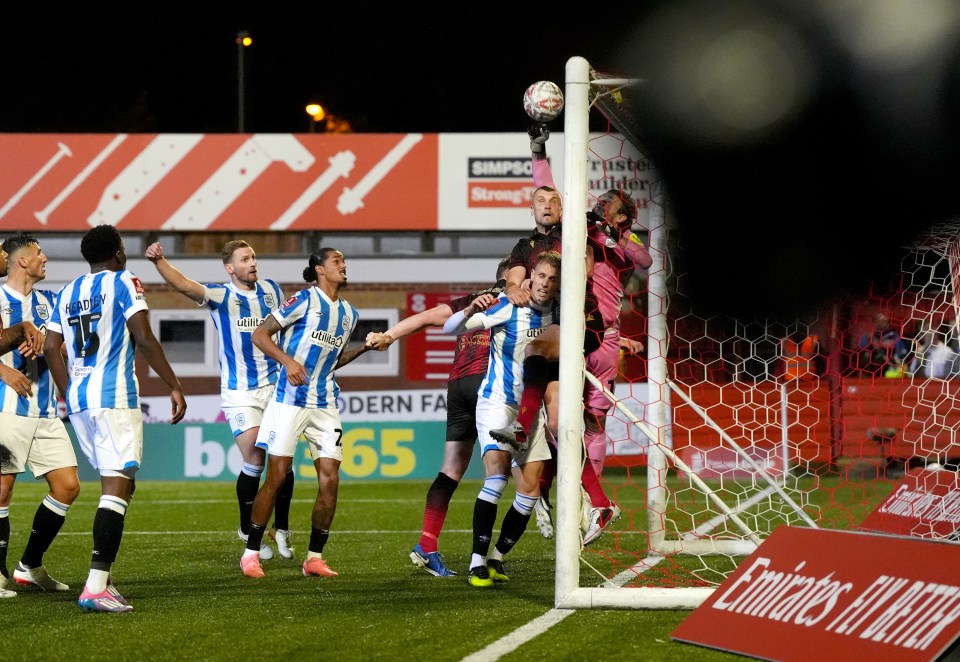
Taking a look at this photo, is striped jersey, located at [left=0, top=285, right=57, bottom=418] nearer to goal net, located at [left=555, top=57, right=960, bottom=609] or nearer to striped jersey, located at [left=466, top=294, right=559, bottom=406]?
striped jersey, located at [left=466, top=294, right=559, bottom=406]

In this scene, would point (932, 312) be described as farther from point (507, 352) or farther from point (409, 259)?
point (409, 259)

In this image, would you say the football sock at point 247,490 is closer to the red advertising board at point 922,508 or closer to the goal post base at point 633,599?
the goal post base at point 633,599

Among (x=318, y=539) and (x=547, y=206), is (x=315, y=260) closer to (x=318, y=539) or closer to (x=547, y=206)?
(x=547, y=206)

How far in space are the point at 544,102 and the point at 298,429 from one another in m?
2.25

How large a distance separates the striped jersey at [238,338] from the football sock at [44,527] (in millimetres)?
1807

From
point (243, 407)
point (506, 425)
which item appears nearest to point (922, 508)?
point (506, 425)

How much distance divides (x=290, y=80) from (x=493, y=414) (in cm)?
2870

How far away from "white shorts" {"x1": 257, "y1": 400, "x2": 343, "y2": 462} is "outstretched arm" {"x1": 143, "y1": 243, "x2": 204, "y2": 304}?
1054 millimetres

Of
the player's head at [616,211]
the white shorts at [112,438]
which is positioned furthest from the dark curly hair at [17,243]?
the player's head at [616,211]

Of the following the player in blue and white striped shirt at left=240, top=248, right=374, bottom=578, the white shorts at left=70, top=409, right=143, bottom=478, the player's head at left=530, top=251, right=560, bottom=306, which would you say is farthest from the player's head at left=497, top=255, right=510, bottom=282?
the white shorts at left=70, top=409, right=143, bottom=478

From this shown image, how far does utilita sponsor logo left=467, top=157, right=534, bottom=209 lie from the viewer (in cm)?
1827

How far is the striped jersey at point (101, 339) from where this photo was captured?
5.29 meters

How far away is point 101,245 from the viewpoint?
5375mm

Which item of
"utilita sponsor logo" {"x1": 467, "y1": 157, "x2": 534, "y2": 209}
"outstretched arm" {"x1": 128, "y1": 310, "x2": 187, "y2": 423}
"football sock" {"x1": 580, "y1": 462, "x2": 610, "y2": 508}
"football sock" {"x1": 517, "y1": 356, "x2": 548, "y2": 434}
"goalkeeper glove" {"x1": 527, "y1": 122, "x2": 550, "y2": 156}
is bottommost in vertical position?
"football sock" {"x1": 580, "y1": 462, "x2": 610, "y2": 508}
